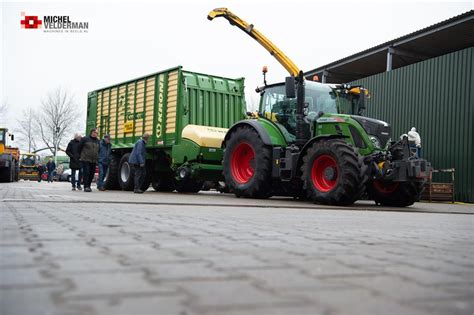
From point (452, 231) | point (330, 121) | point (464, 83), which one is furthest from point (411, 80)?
point (452, 231)

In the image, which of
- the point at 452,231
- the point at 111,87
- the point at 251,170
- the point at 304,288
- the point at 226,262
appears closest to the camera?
the point at 304,288

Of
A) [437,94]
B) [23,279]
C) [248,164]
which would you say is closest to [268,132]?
[248,164]

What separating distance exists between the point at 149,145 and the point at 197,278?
12.9 metres

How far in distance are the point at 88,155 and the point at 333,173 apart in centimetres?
675

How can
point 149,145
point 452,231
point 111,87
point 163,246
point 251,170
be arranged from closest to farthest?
point 163,246 < point 452,231 < point 251,170 < point 149,145 < point 111,87

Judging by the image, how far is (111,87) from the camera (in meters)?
17.3

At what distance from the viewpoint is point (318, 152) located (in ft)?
33.9

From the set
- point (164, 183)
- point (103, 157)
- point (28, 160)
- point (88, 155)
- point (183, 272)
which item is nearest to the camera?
point (183, 272)

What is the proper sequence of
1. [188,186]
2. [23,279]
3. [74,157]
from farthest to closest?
[188,186] < [74,157] < [23,279]

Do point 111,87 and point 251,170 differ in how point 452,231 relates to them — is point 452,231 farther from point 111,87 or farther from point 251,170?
point 111,87

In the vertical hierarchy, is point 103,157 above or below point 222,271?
above

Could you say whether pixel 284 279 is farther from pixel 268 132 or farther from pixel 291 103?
pixel 291 103

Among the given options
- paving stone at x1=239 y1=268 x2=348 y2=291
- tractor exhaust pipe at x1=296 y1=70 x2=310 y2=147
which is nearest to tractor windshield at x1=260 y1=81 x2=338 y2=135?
tractor exhaust pipe at x1=296 y1=70 x2=310 y2=147

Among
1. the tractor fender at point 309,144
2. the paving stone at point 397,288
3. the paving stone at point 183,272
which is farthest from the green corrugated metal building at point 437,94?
the paving stone at point 183,272
